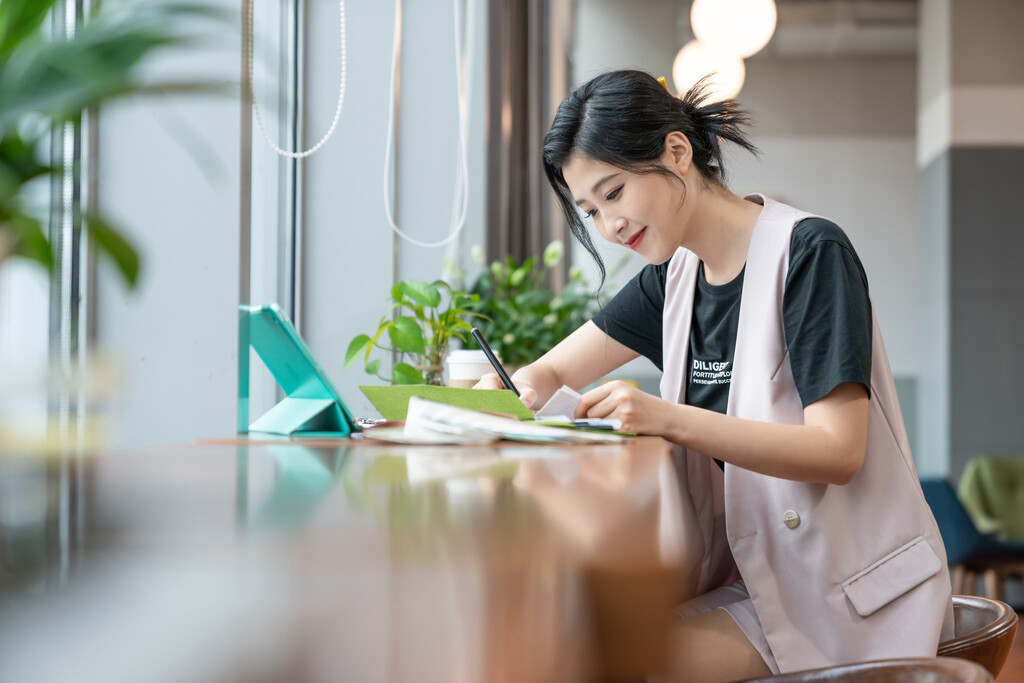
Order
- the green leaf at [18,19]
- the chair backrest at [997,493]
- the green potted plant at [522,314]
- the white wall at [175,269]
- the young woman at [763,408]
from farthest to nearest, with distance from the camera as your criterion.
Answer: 1. the chair backrest at [997,493]
2. the green potted plant at [522,314]
3. the white wall at [175,269]
4. the young woman at [763,408]
5. the green leaf at [18,19]

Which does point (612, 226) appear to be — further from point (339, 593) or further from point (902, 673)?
point (339, 593)

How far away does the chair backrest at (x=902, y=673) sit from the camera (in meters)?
0.67

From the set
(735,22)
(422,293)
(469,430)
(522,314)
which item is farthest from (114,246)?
(735,22)

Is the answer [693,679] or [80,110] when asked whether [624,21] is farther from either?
[80,110]

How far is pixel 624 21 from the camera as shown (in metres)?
5.56

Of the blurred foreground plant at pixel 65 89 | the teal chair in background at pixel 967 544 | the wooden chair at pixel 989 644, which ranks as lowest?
the teal chair in background at pixel 967 544

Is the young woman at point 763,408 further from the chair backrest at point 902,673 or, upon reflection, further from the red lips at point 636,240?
the chair backrest at point 902,673

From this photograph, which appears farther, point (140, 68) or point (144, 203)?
point (144, 203)

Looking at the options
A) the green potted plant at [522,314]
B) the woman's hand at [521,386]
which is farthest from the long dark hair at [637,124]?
the green potted plant at [522,314]

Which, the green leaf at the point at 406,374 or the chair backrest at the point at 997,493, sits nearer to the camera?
the green leaf at the point at 406,374

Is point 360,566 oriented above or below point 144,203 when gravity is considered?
below

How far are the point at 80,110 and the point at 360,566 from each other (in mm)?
208

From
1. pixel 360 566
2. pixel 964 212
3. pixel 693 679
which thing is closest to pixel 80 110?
pixel 360 566

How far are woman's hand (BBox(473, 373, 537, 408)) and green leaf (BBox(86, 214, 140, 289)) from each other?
1059mm
